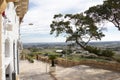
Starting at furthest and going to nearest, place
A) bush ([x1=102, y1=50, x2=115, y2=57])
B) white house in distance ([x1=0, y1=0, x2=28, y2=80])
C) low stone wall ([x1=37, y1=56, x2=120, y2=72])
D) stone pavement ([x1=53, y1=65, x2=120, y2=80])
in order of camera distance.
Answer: bush ([x1=102, y1=50, x2=115, y2=57]) → low stone wall ([x1=37, y1=56, x2=120, y2=72]) → stone pavement ([x1=53, y1=65, x2=120, y2=80]) → white house in distance ([x1=0, y1=0, x2=28, y2=80])

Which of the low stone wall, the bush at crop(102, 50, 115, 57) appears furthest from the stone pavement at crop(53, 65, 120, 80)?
the bush at crop(102, 50, 115, 57)

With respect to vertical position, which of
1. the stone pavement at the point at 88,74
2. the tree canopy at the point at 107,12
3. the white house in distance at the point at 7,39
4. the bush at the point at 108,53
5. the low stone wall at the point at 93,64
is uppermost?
the tree canopy at the point at 107,12

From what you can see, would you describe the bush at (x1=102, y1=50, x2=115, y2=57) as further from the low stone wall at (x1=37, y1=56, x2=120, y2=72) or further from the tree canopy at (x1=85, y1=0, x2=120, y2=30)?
the tree canopy at (x1=85, y1=0, x2=120, y2=30)

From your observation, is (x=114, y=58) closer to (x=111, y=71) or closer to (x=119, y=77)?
(x=111, y=71)

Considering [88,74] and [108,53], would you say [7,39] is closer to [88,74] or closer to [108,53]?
[88,74]

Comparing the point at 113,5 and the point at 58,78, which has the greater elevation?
the point at 113,5

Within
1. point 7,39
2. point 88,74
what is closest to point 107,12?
point 88,74

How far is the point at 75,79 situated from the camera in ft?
65.6

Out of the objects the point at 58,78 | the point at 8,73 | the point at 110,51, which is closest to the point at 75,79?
the point at 58,78

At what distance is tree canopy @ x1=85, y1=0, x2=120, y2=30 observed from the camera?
2023 centimetres

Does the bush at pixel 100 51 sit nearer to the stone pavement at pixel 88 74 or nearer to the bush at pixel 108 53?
the bush at pixel 108 53

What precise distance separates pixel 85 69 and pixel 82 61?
3.48 metres

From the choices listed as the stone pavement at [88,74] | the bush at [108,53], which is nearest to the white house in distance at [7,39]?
the stone pavement at [88,74]

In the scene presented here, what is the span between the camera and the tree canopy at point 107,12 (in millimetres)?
20234
